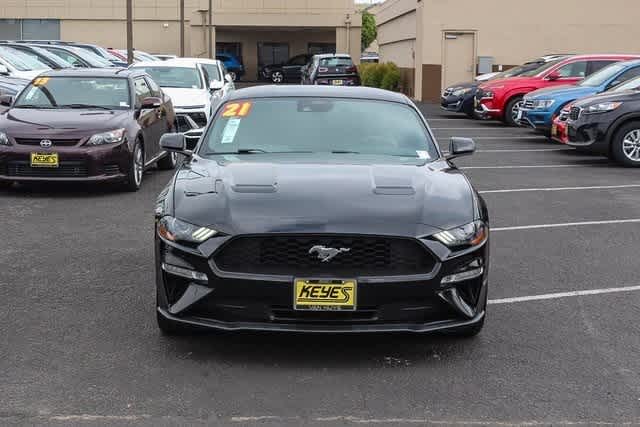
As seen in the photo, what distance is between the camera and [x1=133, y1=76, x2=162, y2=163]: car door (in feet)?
39.9

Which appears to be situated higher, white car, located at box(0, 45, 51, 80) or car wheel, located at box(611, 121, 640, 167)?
white car, located at box(0, 45, 51, 80)

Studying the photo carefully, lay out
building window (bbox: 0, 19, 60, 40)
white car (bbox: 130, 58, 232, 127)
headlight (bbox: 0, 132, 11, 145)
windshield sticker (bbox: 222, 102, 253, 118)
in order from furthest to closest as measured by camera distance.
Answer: building window (bbox: 0, 19, 60, 40) < white car (bbox: 130, 58, 232, 127) < headlight (bbox: 0, 132, 11, 145) < windshield sticker (bbox: 222, 102, 253, 118)

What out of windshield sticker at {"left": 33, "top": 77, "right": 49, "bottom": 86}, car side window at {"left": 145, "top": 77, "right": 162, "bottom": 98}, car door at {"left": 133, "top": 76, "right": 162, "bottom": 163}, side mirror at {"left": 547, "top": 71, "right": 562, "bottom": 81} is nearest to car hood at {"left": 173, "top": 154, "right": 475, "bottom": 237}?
car door at {"left": 133, "top": 76, "right": 162, "bottom": 163}

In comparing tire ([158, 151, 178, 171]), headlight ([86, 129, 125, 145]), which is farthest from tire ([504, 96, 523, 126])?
headlight ([86, 129, 125, 145])

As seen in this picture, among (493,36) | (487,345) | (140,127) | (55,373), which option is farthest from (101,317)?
(493,36)

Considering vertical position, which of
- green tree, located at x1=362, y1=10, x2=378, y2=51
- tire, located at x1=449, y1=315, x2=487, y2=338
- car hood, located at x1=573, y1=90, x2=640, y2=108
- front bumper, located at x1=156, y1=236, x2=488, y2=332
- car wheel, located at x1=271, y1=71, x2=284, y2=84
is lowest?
tire, located at x1=449, y1=315, x2=487, y2=338

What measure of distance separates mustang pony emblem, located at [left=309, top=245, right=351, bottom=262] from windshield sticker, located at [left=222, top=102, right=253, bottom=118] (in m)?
1.97

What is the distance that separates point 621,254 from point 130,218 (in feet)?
15.5

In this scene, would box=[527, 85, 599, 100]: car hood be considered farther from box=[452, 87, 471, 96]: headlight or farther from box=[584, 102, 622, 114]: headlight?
box=[452, 87, 471, 96]: headlight

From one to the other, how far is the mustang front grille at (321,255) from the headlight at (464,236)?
14 centimetres

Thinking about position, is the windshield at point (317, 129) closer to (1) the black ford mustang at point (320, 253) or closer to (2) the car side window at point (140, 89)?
(1) the black ford mustang at point (320, 253)

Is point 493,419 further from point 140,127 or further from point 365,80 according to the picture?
point 365,80

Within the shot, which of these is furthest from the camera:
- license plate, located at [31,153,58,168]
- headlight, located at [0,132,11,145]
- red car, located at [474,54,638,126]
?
red car, located at [474,54,638,126]

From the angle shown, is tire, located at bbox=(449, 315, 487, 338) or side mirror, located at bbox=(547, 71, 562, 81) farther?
side mirror, located at bbox=(547, 71, 562, 81)
